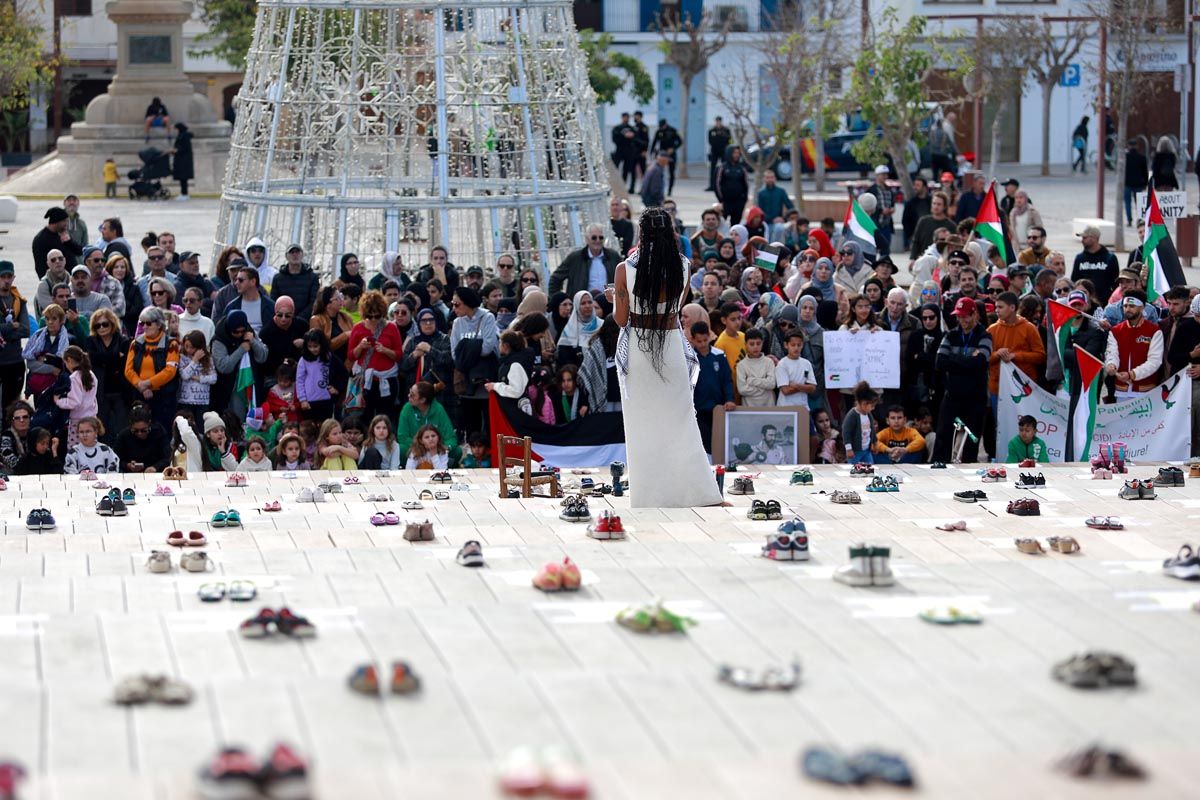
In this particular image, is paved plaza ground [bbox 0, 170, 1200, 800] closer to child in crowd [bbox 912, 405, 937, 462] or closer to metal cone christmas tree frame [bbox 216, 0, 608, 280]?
child in crowd [bbox 912, 405, 937, 462]

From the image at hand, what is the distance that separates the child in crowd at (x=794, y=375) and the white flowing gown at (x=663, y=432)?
9.19ft

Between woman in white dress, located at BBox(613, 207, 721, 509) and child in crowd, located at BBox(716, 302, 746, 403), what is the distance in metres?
2.98

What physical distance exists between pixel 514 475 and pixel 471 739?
6400 mm

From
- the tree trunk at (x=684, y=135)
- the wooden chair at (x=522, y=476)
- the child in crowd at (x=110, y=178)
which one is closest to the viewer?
the wooden chair at (x=522, y=476)

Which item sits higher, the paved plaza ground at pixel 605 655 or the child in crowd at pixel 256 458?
the paved plaza ground at pixel 605 655

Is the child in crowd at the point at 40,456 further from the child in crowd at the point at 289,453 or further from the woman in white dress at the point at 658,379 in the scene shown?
the woman in white dress at the point at 658,379

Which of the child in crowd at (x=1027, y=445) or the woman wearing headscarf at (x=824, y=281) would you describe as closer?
the child in crowd at (x=1027, y=445)

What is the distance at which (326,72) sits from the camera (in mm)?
19250

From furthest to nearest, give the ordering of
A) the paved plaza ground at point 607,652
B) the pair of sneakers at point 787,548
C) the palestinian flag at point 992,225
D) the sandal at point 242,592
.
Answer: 1. the palestinian flag at point 992,225
2. the pair of sneakers at point 787,548
3. the sandal at point 242,592
4. the paved plaza ground at point 607,652

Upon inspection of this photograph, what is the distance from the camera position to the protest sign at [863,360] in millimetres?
14898

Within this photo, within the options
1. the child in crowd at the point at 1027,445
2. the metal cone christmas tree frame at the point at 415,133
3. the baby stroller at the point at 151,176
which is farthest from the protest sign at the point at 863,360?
the baby stroller at the point at 151,176

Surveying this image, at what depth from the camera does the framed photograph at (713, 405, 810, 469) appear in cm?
1419

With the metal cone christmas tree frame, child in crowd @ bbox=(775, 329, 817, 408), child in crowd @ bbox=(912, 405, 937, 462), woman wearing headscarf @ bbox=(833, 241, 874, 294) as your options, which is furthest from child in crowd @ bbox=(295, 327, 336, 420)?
woman wearing headscarf @ bbox=(833, 241, 874, 294)

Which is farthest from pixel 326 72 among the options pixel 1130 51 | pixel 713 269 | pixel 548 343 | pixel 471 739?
pixel 1130 51
